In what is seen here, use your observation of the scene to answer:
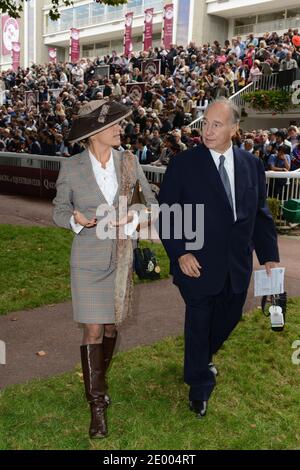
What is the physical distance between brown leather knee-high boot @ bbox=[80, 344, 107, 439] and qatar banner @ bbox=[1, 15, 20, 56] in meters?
54.1

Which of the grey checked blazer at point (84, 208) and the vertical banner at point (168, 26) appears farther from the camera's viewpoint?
the vertical banner at point (168, 26)

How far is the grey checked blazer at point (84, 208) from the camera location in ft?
10.6

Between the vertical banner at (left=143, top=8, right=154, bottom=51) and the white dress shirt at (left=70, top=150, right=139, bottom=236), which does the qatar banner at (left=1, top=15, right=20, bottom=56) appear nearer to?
the vertical banner at (left=143, top=8, right=154, bottom=51)

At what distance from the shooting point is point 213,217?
3.28m

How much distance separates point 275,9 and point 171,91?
1936 cm

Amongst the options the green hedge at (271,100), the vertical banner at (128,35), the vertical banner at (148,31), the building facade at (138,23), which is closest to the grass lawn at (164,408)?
the green hedge at (271,100)

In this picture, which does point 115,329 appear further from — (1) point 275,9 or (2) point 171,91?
(1) point 275,9

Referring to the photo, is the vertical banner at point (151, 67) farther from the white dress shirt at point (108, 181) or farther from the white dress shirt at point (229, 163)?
the white dress shirt at point (108, 181)

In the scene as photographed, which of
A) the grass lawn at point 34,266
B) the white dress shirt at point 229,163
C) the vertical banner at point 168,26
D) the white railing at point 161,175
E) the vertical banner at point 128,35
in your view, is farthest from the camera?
the vertical banner at point 128,35

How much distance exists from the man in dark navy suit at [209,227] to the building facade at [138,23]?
1260 inches

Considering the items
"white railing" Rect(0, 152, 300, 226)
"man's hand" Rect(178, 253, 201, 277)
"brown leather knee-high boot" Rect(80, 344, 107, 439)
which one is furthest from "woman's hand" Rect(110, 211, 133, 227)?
"white railing" Rect(0, 152, 300, 226)

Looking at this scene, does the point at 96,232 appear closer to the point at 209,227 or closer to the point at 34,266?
the point at 209,227

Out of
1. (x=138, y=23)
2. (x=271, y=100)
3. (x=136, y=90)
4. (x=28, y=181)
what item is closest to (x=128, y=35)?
(x=138, y=23)

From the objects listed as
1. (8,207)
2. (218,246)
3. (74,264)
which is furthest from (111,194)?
(8,207)
